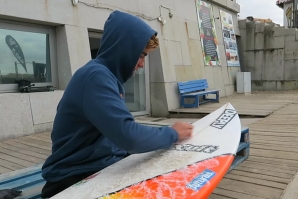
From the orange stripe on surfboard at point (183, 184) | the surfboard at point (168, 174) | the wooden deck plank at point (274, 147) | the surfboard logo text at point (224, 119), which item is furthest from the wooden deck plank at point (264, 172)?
the orange stripe on surfboard at point (183, 184)

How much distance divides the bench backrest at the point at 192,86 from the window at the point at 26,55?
3.14 meters

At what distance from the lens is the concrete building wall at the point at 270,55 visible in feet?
33.9

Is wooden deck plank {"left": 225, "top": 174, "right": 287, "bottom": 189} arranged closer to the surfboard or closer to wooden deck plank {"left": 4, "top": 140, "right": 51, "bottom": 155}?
the surfboard

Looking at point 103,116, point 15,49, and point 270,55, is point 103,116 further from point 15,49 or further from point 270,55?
point 270,55

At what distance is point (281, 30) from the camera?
10438mm

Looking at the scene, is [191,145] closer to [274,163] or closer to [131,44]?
[131,44]

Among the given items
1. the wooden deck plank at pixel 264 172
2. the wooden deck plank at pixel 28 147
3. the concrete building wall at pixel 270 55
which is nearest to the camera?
the wooden deck plank at pixel 264 172

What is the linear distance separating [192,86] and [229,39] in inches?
152

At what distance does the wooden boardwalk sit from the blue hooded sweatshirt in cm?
116

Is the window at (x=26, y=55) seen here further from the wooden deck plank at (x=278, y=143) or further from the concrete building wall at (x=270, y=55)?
the concrete building wall at (x=270, y=55)

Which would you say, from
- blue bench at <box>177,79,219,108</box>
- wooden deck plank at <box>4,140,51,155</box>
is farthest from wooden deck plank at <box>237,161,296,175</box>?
blue bench at <box>177,79,219,108</box>

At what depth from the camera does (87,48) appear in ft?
17.8

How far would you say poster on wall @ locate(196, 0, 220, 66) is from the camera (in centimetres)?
884

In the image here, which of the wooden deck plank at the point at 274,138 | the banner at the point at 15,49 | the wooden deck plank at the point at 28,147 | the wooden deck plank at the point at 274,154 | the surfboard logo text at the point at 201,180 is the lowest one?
the wooden deck plank at the point at 274,154
